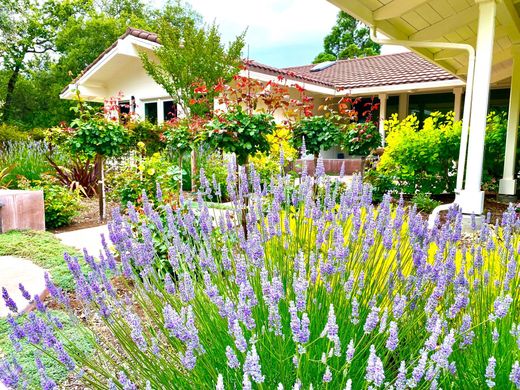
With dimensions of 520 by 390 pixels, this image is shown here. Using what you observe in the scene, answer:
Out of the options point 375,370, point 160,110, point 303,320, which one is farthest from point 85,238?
point 160,110

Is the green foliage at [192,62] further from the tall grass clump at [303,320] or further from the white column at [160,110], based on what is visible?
the tall grass clump at [303,320]

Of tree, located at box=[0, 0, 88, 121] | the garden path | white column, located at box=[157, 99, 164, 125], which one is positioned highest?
tree, located at box=[0, 0, 88, 121]

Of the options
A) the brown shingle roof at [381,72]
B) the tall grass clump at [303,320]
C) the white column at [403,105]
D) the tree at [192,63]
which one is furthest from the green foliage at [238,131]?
the white column at [403,105]

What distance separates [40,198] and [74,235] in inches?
28.4

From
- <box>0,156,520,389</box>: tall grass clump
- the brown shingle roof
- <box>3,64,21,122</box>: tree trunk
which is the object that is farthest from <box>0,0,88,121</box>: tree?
<box>0,156,520,389</box>: tall grass clump

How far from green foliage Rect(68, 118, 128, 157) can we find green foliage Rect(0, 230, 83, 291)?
4.95 ft

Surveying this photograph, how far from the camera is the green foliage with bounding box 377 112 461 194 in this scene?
809cm

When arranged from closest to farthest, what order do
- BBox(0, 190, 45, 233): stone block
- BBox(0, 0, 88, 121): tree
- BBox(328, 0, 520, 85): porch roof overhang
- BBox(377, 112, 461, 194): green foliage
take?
1. BBox(0, 190, 45, 233): stone block
2. BBox(328, 0, 520, 85): porch roof overhang
3. BBox(377, 112, 461, 194): green foliage
4. BBox(0, 0, 88, 121): tree

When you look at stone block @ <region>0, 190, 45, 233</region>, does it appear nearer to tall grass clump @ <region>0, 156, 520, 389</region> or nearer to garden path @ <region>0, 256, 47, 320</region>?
garden path @ <region>0, 256, 47, 320</region>

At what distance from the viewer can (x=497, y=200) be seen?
8375 millimetres

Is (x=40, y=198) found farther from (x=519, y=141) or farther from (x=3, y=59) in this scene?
(x=3, y=59)

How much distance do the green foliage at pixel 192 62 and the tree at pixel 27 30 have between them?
17522 mm

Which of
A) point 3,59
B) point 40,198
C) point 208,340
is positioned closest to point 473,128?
point 208,340

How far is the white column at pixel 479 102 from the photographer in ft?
18.3
